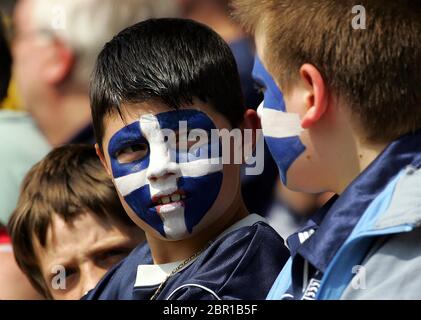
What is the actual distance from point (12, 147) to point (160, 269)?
158 centimetres

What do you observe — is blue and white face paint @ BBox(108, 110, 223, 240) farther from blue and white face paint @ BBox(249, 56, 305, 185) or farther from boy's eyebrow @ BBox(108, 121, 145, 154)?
blue and white face paint @ BBox(249, 56, 305, 185)

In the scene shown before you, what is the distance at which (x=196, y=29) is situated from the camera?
261 centimetres

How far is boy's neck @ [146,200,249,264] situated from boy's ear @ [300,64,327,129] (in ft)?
1.38

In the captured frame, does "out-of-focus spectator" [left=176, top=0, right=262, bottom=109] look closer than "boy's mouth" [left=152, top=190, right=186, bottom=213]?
No

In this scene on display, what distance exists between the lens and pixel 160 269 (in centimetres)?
257

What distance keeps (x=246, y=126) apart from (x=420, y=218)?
0.71m

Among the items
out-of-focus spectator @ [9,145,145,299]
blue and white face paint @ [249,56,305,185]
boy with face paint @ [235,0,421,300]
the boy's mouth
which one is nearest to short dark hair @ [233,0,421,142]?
boy with face paint @ [235,0,421,300]

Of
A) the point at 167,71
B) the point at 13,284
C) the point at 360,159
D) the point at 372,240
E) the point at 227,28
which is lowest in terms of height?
the point at 13,284

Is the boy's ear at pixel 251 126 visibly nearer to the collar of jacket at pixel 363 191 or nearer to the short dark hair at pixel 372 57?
the short dark hair at pixel 372 57

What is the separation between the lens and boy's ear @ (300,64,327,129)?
7.11 feet

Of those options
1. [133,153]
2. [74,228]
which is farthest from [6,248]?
[133,153]

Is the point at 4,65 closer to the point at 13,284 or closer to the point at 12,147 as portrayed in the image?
the point at 12,147

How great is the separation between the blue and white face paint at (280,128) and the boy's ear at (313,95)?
0.05m
